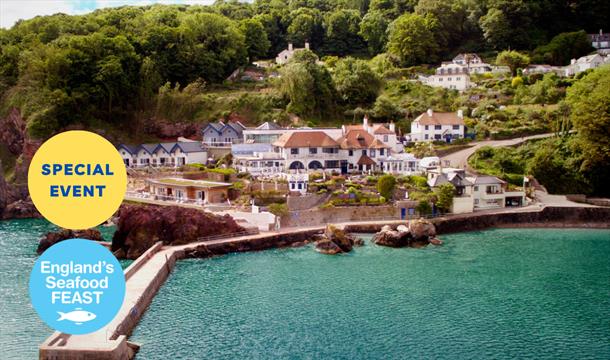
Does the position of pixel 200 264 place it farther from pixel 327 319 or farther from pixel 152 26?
pixel 152 26

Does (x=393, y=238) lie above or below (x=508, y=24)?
below

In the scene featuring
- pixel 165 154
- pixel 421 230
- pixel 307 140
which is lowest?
pixel 421 230

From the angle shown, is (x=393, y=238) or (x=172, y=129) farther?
(x=172, y=129)

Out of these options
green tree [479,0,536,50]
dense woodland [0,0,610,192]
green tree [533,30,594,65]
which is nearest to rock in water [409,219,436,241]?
dense woodland [0,0,610,192]

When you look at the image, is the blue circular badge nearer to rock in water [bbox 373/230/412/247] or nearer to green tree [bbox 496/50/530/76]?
rock in water [bbox 373/230/412/247]

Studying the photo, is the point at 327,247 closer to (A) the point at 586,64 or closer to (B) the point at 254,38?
(A) the point at 586,64

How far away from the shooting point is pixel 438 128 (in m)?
52.3

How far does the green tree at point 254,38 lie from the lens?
71.5 m

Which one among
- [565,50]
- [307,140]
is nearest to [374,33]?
[565,50]

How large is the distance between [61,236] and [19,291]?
7.50 metres

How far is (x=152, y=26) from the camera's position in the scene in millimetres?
62531

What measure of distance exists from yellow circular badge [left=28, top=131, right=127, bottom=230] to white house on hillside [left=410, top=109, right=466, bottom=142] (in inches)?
1626

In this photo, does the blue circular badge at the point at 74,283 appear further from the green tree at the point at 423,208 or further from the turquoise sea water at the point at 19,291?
the green tree at the point at 423,208

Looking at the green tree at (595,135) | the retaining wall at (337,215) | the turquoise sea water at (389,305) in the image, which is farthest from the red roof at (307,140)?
the green tree at (595,135)
